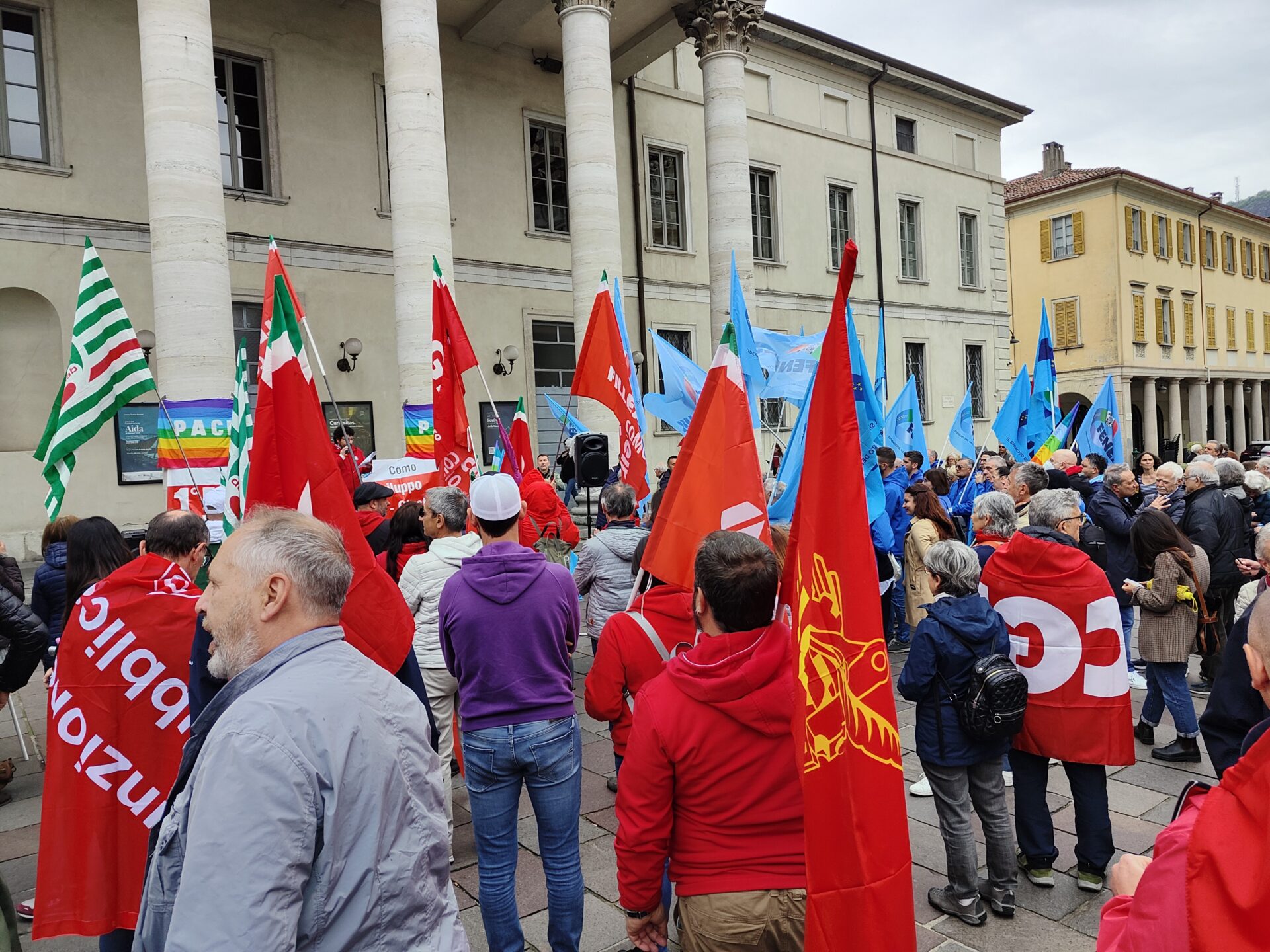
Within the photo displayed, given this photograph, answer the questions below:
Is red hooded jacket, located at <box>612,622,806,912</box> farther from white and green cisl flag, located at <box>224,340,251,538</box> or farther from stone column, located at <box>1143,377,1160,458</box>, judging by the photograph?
stone column, located at <box>1143,377,1160,458</box>

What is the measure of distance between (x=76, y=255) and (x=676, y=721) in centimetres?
1488

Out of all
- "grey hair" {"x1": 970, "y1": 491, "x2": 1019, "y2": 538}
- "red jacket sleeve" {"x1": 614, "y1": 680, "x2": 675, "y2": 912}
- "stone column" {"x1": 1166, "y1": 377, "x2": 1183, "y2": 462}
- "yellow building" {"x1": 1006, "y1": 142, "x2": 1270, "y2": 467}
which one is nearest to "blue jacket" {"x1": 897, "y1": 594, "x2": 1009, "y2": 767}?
"grey hair" {"x1": 970, "y1": 491, "x2": 1019, "y2": 538}

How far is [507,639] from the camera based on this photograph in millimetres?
3213

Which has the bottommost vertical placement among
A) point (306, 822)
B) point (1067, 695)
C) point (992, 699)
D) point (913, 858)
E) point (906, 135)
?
point (913, 858)

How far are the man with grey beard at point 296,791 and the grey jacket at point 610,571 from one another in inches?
147

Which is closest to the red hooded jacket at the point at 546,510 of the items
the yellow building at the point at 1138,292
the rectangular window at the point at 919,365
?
the rectangular window at the point at 919,365

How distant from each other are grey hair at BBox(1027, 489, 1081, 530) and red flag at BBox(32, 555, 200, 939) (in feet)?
12.3

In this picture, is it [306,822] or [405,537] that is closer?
[306,822]

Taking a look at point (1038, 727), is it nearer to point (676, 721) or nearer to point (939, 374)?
point (676, 721)

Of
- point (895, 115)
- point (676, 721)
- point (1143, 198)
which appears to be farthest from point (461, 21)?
point (1143, 198)

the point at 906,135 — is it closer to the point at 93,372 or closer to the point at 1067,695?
the point at 1067,695

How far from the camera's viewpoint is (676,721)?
2232 millimetres

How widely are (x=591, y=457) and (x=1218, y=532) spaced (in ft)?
17.9

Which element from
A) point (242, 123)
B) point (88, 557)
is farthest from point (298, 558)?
point (242, 123)
